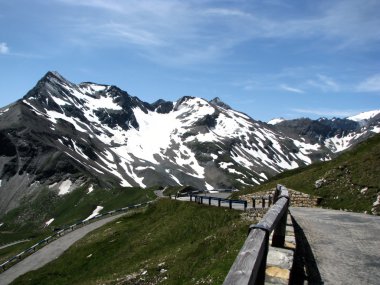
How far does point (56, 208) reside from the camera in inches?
6447

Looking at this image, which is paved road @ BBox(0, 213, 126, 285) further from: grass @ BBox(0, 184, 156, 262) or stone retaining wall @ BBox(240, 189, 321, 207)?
stone retaining wall @ BBox(240, 189, 321, 207)

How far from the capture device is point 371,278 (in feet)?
37.1

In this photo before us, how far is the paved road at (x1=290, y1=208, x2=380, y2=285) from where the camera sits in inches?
456

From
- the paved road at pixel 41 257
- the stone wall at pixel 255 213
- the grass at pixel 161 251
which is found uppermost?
the stone wall at pixel 255 213

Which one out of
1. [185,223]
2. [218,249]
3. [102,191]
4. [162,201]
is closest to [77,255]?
[162,201]

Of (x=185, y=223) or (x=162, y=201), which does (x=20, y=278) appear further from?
(x=185, y=223)

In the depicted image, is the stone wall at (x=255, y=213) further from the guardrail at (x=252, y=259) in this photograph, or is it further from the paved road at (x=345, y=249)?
the guardrail at (x=252, y=259)

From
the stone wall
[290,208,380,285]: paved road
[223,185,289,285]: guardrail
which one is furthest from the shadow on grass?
the stone wall

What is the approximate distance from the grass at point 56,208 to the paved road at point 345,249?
269ft

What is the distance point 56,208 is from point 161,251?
137221 mm

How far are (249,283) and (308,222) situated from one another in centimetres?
1774

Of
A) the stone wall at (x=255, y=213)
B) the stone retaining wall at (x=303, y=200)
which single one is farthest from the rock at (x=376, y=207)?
the stone wall at (x=255, y=213)

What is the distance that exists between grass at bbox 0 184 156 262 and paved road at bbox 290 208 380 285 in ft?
269

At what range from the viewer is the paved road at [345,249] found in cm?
1159
